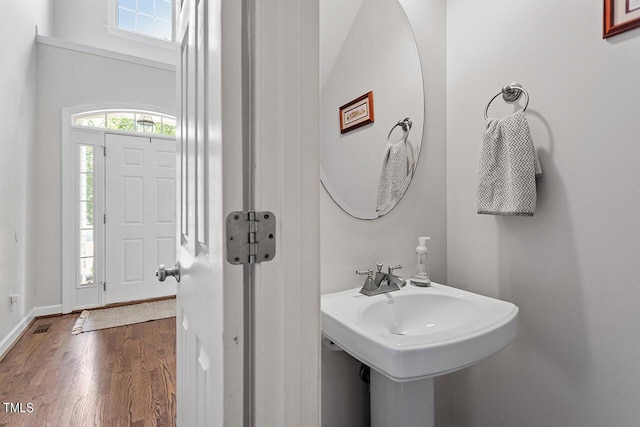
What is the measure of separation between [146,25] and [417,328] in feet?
15.3

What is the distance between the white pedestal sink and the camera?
0.68 metres

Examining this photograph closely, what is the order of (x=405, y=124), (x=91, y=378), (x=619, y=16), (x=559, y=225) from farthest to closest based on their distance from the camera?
(x=91, y=378) < (x=405, y=124) < (x=559, y=225) < (x=619, y=16)

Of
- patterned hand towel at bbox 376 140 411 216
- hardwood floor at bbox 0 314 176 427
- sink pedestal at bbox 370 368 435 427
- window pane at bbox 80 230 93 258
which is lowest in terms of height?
hardwood floor at bbox 0 314 176 427

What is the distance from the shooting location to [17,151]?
8.30ft

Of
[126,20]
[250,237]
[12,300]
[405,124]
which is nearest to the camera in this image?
[250,237]

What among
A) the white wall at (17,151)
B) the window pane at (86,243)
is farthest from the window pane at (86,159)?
the window pane at (86,243)

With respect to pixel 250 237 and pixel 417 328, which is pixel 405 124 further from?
pixel 250 237

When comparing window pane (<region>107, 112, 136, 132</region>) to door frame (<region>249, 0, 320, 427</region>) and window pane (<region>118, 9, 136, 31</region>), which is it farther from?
door frame (<region>249, 0, 320, 427</region>)

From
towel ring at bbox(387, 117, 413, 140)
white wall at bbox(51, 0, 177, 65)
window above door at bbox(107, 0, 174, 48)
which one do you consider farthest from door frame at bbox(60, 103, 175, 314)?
towel ring at bbox(387, 117, 413, 140)


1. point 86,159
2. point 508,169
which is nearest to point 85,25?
point 86,159

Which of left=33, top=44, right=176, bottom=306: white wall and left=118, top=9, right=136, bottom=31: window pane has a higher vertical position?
left=118, top=9, right=136, bottom=31: window pane

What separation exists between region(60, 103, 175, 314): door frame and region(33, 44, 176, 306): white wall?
4cm

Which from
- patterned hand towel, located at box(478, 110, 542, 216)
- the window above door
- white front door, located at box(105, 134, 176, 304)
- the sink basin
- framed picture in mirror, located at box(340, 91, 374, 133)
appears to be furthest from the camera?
the window above door

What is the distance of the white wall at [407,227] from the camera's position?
1089 millimetres
